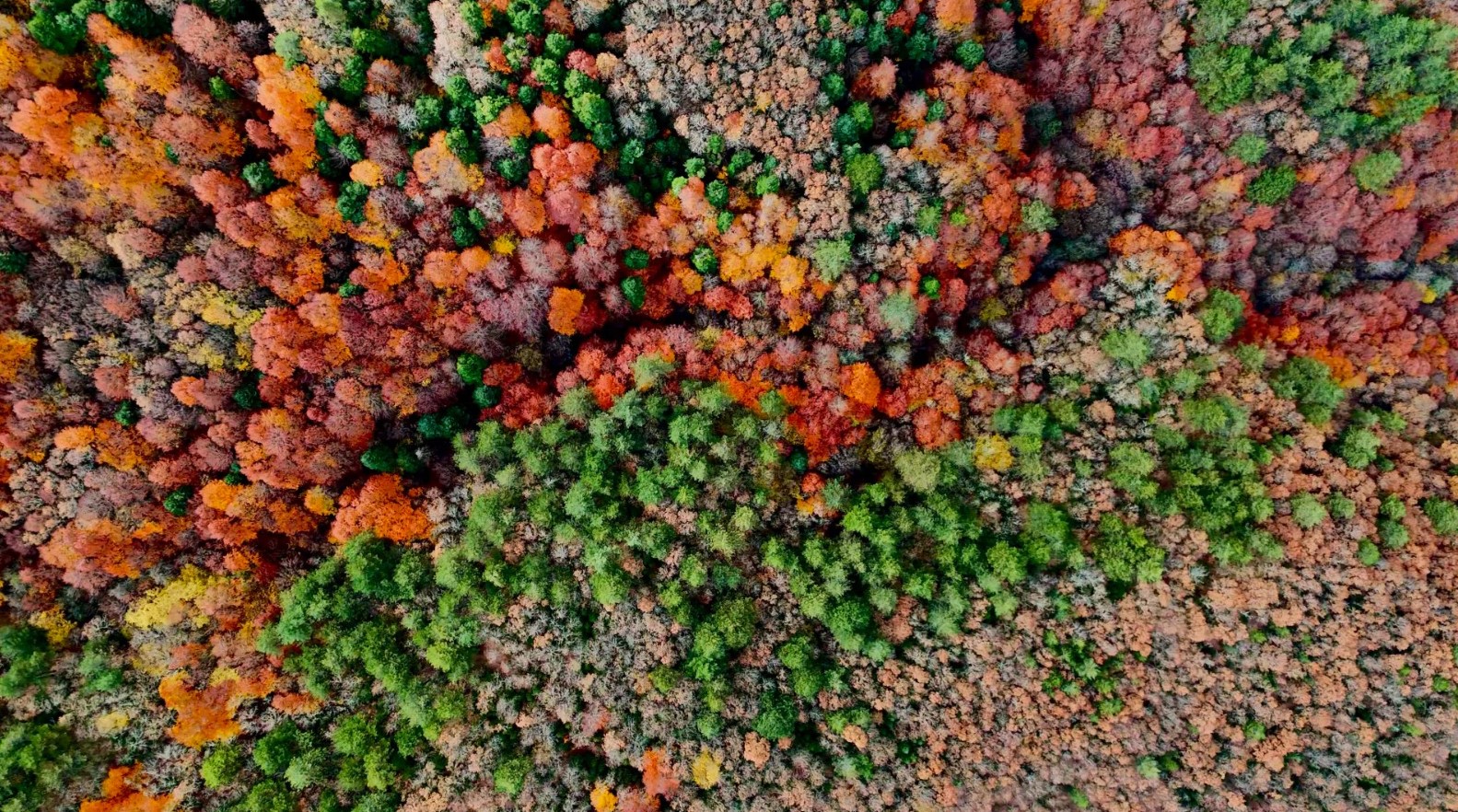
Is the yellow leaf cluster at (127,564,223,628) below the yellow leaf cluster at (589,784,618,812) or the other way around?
below

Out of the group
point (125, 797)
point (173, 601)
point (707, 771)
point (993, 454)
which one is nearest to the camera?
point (125, 797)

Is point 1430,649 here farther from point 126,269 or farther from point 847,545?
point 126,269

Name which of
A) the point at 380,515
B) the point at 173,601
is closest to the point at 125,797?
the point at 173,601

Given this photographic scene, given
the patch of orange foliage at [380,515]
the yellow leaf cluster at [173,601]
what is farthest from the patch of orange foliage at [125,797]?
the patch of orange foliage at [380,515]

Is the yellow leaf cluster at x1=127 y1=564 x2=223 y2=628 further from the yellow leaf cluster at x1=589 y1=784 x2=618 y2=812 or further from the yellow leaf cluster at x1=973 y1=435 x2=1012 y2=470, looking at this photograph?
the yellow leaf cluster at x1=973 y1=435 x2=1012 y2=470

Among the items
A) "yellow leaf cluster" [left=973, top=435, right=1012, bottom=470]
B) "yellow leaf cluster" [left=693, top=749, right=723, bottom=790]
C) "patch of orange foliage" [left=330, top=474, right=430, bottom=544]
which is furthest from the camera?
"yellow leaf cluster" [left=973, top=435, right=1012, bottom=470]

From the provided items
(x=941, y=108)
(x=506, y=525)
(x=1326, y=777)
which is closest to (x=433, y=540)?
(x=506, y=525)

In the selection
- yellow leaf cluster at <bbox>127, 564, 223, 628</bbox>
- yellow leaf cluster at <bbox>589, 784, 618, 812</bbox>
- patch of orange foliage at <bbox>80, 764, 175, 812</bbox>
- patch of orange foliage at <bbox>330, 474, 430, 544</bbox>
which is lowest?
patch of orange foliage at <bbox>80, 764, 175, 812</bbox>

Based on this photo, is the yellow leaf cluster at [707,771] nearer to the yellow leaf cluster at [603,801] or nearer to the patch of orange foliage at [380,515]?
the yellow leaf cluster at [603,801]

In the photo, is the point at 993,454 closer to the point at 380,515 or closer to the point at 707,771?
the point at 707,771

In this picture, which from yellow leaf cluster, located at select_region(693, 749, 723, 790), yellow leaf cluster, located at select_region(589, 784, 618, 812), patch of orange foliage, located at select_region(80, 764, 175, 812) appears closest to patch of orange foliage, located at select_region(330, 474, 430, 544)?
patch of orange foliage, located at select_region(80, 764, 175, 812)

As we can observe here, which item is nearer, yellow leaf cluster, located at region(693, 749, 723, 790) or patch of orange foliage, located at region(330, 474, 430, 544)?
yellow leaf cluster, located at region(693, 749, 723, 790)
